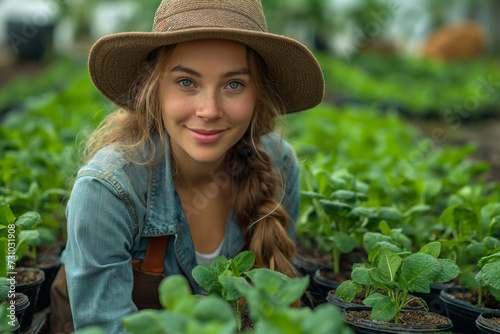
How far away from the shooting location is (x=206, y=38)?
59.7 inches

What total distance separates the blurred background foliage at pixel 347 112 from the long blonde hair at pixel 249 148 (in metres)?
→ 0.19

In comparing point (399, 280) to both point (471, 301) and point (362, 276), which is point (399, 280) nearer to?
point (362, 276)

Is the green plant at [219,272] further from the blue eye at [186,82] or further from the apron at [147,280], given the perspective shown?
the blue eye at [186,82]

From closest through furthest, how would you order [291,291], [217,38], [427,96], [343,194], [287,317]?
[287,317] → [291,291] → [217,38] → [343,194] → [427,96]

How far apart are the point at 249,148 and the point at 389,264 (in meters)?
0.73

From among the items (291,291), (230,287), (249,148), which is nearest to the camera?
(291,291)

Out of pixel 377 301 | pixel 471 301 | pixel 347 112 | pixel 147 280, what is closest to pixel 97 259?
pixel 147 280

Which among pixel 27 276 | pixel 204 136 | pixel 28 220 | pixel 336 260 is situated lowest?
pixel 27 276

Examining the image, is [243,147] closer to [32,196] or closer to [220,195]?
[220,195]

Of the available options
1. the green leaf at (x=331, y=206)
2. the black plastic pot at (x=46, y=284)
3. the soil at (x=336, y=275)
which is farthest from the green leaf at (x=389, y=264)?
the black plastic pot at (x=46, y=284)

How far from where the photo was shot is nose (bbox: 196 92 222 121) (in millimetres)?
1517

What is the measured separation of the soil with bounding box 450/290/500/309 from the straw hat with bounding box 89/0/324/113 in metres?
0.78

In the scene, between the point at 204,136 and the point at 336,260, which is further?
the point at 336,260

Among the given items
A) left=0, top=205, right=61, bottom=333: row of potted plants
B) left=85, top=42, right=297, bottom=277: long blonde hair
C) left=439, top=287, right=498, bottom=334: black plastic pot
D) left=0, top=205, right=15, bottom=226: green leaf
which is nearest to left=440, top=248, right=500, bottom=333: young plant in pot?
left=439, top=287, right=498, bottom=334: black plastic pot
